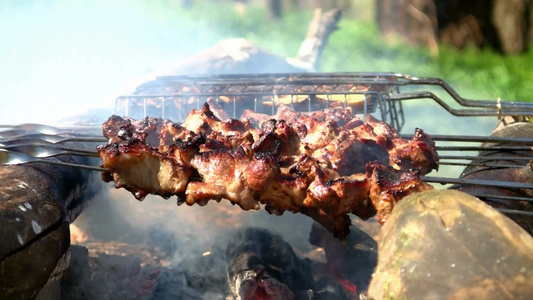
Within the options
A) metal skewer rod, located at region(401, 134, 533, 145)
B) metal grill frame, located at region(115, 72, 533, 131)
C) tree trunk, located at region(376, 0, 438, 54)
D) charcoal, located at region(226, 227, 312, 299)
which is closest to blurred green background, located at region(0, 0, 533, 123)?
tree trunk, located at region(376, 0, 438, 54)

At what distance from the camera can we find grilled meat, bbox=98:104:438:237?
7.89 ft

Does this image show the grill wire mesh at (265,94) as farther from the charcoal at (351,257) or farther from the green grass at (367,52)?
the green grass at (367,52)

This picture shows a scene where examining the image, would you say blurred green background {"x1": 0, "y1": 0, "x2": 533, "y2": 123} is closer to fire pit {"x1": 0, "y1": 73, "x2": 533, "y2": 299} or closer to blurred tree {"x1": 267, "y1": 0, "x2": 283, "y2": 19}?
blurred tree {"x1": 267, "y1": 0, "x2": 283, "y2": 19}

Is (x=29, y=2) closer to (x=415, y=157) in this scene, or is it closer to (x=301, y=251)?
(x=301, y=251)

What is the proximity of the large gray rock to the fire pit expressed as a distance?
924 mm

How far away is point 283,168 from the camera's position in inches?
104

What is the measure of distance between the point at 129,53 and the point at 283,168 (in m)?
12.6

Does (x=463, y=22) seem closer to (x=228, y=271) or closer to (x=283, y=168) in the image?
(x=228, y=271)

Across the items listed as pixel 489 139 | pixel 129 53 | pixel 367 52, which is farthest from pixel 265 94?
pixel 367 52

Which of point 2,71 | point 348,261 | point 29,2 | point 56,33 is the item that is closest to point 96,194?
point 348,261

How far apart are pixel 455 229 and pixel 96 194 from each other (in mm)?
3489

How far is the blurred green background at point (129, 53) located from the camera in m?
11.1

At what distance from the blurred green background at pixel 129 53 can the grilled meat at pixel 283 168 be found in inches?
193

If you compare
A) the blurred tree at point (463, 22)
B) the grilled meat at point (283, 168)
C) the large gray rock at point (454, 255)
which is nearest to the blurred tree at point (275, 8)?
the blurred tree at point (463, 22)
